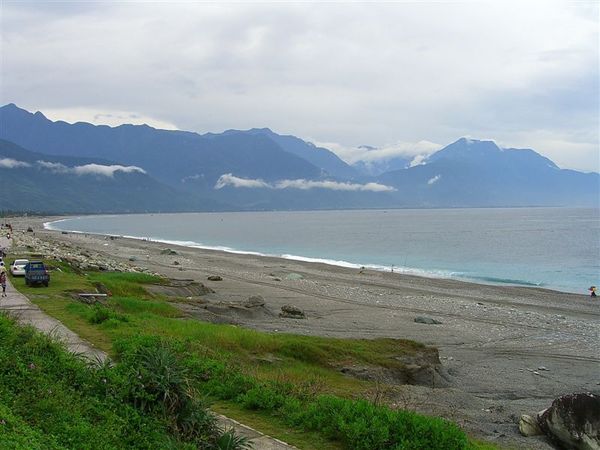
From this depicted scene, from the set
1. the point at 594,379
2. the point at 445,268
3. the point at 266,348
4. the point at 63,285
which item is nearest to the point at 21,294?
the point at 63,285

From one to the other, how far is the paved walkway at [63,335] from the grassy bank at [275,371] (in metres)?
0.32

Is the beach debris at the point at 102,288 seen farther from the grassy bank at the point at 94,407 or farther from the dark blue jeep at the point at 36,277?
the grassy bank at the point at 94,407

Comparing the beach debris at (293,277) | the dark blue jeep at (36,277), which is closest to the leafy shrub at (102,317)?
the dark blue jeep at (36,277)

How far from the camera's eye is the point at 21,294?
23797 millimetres

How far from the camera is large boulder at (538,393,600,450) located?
12.0 metres

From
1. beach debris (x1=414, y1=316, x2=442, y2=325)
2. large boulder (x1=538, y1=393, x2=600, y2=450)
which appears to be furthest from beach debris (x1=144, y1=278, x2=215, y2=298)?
large boulder (x1=538, y1=393, x2=600, y2=450)

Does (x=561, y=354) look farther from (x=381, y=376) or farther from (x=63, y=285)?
(x=63, y=285)

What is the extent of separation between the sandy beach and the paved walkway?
6.14m

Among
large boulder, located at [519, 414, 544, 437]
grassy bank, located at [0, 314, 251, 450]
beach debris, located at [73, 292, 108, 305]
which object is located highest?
grassy bank, located at [0, 314, 251, 450]

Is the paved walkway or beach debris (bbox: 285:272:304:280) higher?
the paved walkway

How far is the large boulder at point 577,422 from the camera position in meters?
12.0

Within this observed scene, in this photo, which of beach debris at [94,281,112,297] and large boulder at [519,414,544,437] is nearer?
large boulder at [519,414,544,437]

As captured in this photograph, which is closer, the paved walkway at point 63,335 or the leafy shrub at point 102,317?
the paved walkway at point 63,335

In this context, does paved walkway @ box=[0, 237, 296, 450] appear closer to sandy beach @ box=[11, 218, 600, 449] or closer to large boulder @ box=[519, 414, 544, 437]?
sandy beach @ box=[11, 218, 600, 449]
